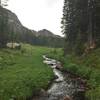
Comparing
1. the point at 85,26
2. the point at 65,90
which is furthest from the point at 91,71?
the point at 85,26

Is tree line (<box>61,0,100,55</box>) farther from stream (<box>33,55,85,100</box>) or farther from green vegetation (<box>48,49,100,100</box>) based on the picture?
stream (<box>33,55,85,100</box>)

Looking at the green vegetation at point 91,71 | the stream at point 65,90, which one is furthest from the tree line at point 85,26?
the stream at point 65,90

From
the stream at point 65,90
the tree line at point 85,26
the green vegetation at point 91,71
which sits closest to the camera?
the green vegetation at point 91,71

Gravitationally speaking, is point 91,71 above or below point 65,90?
above

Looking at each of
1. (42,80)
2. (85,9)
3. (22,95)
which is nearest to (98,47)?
(85,9)

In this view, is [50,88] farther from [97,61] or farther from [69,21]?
[69,21]

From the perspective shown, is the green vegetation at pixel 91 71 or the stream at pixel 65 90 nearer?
the green vegetation at pixel 91 71

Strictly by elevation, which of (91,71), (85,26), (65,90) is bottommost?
(65,90)

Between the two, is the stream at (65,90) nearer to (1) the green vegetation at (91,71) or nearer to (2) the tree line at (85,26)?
(1) the green vegetation at (91,71)

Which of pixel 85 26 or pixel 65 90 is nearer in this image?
pixel 65 90

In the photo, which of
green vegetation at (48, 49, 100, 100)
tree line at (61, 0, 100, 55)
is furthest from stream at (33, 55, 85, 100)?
tree line at (61, 0, 100, 55)

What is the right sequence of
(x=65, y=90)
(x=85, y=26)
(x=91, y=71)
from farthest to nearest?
1. (x=85, y=26)
2. (x=91, y=71)
3. (x=65, y=90)

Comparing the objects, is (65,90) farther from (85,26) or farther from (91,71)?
(85,26)

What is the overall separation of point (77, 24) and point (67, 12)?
42.9ft
